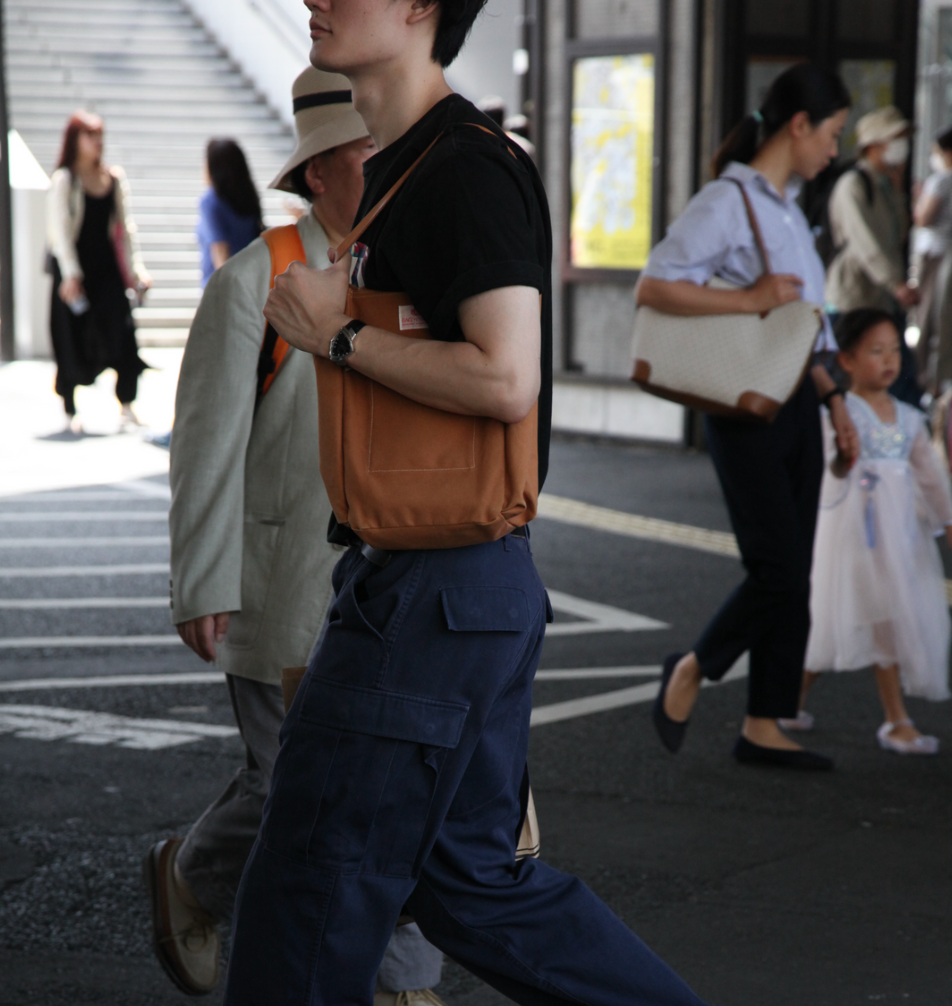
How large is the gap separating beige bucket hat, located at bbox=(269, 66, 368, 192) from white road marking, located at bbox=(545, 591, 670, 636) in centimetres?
351

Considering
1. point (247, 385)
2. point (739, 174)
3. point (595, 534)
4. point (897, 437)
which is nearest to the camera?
point (247, 385)

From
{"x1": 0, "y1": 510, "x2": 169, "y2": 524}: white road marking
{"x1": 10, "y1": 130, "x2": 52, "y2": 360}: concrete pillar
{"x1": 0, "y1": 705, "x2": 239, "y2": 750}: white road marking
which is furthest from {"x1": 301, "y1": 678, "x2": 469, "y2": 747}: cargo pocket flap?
{"x1": 10, "y1": 130, "x2": 52, "y2": 360}: concrete pillar

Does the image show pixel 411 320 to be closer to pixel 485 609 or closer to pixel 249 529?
pixel 485 609

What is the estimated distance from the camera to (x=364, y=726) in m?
2.21

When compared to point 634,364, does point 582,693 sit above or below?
below

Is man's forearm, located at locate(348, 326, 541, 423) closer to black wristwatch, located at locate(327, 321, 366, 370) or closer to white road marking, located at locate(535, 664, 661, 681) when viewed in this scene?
black wristwatch, located at locate(327, 321, 366, 370)

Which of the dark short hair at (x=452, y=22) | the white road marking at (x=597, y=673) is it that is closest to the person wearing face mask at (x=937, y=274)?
the white road marking at (x=597, y=673)

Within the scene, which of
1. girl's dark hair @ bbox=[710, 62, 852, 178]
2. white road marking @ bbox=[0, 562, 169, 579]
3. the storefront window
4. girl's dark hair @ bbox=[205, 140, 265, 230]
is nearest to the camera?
girl's dark hair @ bbox=[710, 62, 852, 178]

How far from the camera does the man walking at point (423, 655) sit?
2174mm

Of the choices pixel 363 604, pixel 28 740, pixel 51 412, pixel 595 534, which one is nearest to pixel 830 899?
pixel 363 604

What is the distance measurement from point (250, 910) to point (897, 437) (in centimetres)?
353

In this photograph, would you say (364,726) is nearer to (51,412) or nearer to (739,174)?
(739,174)

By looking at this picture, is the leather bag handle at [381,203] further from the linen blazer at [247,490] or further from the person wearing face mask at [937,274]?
the person wearing face mask at [937,274]

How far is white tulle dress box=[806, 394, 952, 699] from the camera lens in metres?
5.14
